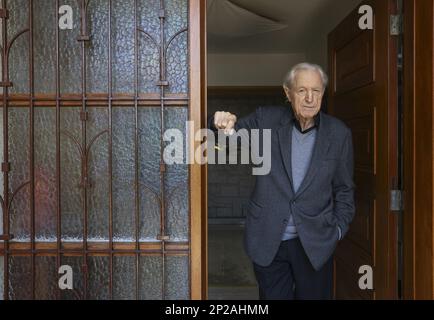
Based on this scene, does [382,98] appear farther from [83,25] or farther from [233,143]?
[83,25]

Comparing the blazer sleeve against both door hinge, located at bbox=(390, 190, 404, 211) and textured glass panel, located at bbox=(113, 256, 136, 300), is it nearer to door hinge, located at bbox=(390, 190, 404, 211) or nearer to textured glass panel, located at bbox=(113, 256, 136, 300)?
door hinge, located at bbox=(390, 190, 404, 211)

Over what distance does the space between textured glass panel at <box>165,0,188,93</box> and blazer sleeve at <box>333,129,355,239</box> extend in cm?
78

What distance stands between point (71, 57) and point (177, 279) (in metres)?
0.93

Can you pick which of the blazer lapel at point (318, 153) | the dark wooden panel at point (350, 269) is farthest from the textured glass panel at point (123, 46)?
the dark wooden panel at point (350, 269)

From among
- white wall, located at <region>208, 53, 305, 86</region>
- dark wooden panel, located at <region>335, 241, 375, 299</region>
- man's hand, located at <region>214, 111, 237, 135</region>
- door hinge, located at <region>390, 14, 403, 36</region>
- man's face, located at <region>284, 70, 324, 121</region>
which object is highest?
white wall, located at <region>208, 53, 305, 86</region>

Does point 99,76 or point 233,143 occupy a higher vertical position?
point 99,76

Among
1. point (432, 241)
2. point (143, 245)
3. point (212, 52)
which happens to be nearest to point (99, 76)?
point (143, 245)

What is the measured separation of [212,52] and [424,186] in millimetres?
4746

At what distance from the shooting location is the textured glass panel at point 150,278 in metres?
1.60

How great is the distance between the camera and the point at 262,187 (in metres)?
1.84

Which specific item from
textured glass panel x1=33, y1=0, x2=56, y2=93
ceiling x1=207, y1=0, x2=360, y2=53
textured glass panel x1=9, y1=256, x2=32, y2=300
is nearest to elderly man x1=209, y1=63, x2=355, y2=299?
textured glass panel x1=33, y1=0, x2=56, y2=93

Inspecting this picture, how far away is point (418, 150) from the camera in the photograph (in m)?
1.66

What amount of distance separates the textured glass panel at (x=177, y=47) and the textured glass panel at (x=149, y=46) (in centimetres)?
4

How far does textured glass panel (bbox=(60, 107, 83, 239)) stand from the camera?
1.58 meters
